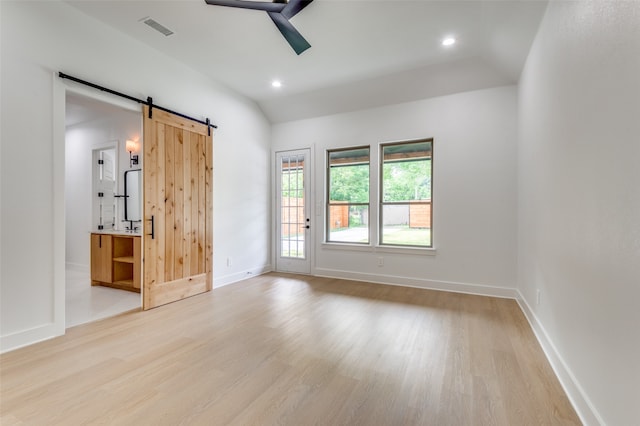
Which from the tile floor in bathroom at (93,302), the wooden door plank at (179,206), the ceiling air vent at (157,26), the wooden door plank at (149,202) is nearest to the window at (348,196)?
the wooden door plank at (179,206)

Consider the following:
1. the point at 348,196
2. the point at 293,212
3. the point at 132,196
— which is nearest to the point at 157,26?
the point at 132,196

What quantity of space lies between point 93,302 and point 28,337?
4.39 feet

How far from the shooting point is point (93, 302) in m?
3.83

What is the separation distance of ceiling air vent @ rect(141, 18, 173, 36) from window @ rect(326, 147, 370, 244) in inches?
118

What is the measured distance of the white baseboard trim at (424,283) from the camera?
13.3 feet

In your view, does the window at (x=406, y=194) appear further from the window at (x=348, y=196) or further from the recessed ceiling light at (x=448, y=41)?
the recessed ceiling light at (x=448, y=41)

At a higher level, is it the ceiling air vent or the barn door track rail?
the ceiling air vent

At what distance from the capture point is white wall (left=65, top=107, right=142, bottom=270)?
5.37 m

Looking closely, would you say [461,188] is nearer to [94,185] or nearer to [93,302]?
[93,302]

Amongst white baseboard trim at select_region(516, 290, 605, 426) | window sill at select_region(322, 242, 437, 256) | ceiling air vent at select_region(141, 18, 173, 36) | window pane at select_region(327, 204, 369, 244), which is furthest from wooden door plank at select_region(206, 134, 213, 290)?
white baseboard trim at select_region(516, 290, 605, 426)

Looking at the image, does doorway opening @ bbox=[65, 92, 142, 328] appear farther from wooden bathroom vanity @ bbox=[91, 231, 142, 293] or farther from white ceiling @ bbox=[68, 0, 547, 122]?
white ceiling @ bbox=[68, 0, 547, 122]

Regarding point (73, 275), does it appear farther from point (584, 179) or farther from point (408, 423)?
point (584, 179)

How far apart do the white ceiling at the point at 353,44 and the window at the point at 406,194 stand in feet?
2.75

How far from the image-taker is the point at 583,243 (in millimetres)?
1735
